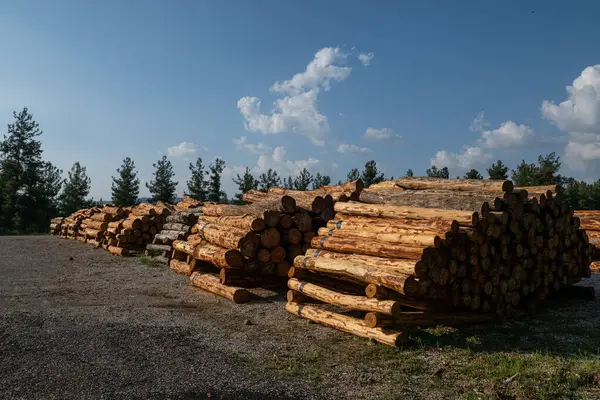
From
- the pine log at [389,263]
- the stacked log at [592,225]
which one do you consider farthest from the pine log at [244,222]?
the stacked log at [592,225]

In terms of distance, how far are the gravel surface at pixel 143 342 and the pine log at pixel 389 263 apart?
131cm

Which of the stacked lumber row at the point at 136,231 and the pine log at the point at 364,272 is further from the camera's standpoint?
the stacked lumber row at the point at 136,231

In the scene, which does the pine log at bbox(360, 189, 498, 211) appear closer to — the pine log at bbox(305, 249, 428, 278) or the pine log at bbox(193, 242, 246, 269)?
the pine log at bbox(305, 249, 428, 278)

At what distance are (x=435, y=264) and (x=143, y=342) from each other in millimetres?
4419

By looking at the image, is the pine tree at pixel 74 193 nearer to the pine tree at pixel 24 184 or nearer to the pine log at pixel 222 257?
the pine tree at pixel 24 184

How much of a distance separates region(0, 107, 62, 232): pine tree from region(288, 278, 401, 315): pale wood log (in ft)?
123

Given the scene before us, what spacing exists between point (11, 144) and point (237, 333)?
42220mm

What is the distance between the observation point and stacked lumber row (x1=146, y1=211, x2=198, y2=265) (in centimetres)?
1538

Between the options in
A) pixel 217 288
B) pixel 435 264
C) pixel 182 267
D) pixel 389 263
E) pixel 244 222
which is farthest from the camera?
pixel 182 267

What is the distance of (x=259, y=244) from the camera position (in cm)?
1032

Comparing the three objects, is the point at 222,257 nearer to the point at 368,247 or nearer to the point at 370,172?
the point at 368,247

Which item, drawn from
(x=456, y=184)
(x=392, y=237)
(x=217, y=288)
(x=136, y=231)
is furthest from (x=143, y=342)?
(x=136, y=231)

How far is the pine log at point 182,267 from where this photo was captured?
12.1 m

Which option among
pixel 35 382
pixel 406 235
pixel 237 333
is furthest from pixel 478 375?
pixel 35 382
